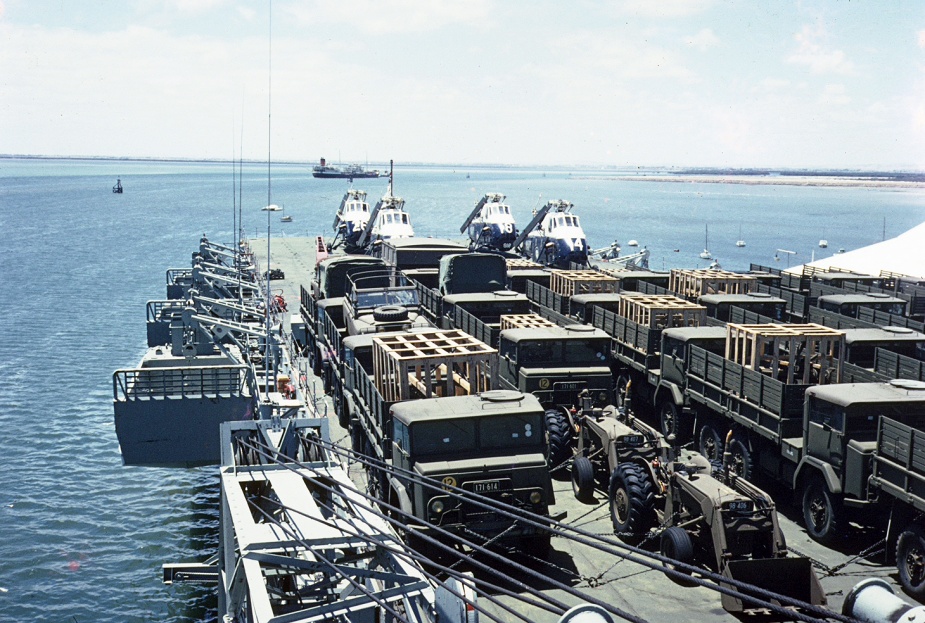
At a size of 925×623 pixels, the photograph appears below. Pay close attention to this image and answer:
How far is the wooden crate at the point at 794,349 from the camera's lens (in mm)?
19952

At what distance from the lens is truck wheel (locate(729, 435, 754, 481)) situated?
19.0 meters

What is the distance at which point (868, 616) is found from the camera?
6.12 meters

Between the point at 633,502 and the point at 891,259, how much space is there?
133ft

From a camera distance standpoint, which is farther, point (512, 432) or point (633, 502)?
point (633, 502)

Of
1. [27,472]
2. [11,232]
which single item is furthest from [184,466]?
[11,232]

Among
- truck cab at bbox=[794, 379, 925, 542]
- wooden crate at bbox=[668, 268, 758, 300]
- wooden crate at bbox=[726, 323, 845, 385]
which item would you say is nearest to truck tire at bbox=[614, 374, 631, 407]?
wooden crate at bbox=[726, 323, 845, 385]

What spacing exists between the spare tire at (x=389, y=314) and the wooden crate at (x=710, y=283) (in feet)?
45.6

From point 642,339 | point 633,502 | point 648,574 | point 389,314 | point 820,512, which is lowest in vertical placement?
point 648,574

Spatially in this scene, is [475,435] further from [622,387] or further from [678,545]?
[622,387]

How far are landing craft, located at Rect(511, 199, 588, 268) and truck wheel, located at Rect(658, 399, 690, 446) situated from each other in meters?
25.4

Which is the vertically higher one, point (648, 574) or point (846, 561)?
point (846, 561)

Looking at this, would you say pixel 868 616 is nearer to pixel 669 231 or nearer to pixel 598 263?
pixel 598 263

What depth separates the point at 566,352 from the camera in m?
21.3

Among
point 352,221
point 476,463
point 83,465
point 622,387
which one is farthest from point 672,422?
point 352,221
